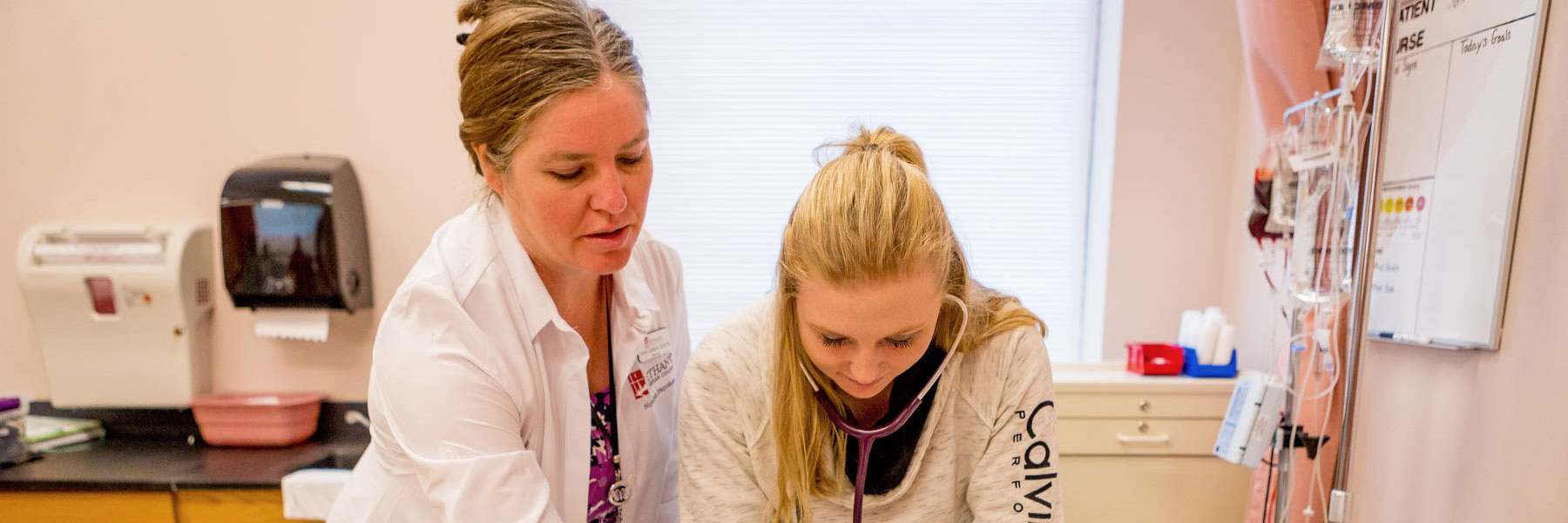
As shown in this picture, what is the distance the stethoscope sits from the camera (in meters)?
1.02

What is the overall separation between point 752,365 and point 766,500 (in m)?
0.20

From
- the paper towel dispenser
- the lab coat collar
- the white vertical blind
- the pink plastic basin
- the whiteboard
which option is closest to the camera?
the lab coat collar

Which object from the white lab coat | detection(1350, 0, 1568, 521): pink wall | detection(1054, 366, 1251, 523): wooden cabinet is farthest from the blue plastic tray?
the white lab coat

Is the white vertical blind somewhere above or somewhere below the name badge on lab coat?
above

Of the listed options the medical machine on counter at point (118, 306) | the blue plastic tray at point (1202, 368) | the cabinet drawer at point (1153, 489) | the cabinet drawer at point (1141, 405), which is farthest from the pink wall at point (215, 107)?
the blue plastic tray at point (1202, 368)

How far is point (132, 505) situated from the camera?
6.09ft

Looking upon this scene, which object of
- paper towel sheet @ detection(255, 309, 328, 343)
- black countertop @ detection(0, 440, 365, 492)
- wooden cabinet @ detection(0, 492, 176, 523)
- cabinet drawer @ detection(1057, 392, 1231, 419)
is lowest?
wooden cabinet @ detection(0, 492, 176, 523)

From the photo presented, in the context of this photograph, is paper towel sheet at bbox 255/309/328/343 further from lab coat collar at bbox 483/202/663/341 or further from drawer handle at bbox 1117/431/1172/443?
drawer handle at bbox 1117/431/1172/443

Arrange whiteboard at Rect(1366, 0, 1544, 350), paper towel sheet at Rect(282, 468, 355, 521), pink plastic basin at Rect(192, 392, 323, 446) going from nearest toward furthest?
1. whiteboard at Rect(1366, 0, 1544, 350)
2. paper towel sheet at Rect(282, 468, 355, 521)
3. pink plastic basin at Rect(192, 392, 323, 446)

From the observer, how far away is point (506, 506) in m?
0.94

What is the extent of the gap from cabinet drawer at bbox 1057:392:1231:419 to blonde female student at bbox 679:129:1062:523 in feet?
3.26

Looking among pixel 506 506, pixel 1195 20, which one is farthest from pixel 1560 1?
pixel 506 506

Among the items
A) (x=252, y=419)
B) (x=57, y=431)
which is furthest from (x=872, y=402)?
(x=57, y=431)

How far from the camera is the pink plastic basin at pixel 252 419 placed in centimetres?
212
